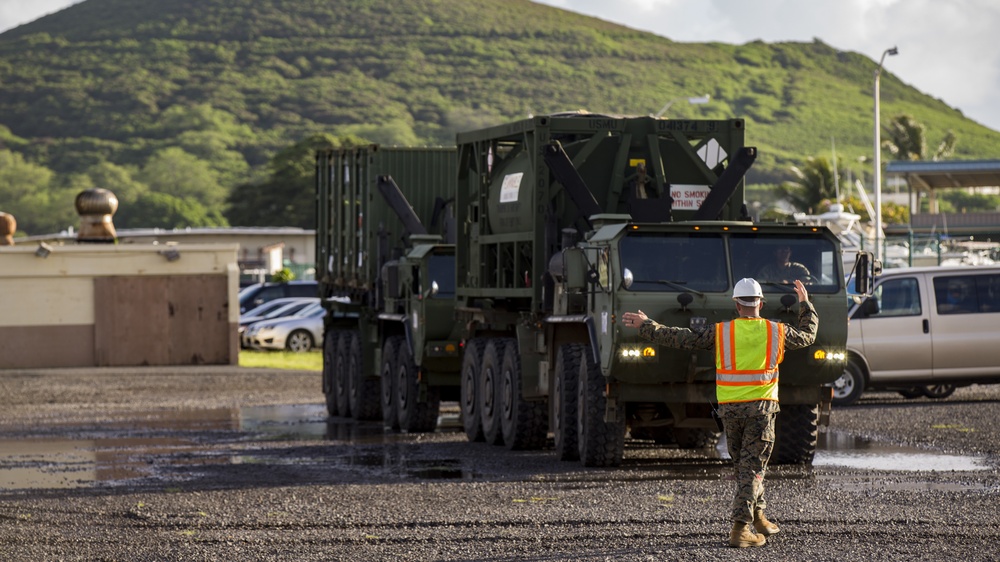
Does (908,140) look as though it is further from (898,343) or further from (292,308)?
(898,343)

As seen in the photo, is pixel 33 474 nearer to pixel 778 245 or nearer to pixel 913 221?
pixel 778 245

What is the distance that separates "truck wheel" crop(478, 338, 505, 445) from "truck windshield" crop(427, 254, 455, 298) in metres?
1.80

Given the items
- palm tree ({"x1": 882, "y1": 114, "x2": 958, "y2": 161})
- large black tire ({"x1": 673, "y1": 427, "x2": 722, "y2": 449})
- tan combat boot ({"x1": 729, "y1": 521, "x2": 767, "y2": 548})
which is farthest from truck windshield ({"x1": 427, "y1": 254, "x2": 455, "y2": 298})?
palm tree ({"x1": 882, "y1": 114, "x2": 958, "y2": 161})

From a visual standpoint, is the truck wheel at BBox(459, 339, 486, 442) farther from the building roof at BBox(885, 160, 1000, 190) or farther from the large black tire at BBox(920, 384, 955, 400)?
the building roof at BBox(885, 160, 1000, 190)

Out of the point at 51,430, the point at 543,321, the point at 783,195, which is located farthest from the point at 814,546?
the point at 783,195

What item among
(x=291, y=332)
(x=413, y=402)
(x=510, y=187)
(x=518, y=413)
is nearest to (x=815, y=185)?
(x=291, y=332)

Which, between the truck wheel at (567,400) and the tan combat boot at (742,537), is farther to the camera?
the truck wheel at (567,400)

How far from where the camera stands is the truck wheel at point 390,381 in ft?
69.8

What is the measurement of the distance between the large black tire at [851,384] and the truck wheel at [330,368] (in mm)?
7415

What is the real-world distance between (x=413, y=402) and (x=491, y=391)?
2747 mm

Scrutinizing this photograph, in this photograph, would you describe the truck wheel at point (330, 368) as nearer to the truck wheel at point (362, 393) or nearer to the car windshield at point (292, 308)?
the truck wheel at point (362, 393)

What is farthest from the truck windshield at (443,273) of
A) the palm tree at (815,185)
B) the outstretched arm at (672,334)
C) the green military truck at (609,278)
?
the palm tree at (815,185)

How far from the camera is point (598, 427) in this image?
14758 mm

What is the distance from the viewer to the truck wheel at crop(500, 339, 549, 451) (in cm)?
1691
